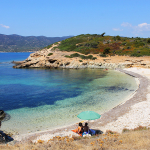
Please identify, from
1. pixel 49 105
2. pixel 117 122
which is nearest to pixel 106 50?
pixel 49 105

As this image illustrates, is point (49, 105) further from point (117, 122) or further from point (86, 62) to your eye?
point (86, 62)

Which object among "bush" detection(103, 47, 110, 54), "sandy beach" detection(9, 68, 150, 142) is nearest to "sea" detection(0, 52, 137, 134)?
"sandy beach" detection(9, 68, 150, 142)

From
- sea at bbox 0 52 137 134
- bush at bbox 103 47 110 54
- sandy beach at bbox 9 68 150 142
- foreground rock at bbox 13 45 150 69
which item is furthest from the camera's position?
bush at bbox 103 47 110 54

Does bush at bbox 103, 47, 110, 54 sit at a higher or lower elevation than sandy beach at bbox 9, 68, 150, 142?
higher

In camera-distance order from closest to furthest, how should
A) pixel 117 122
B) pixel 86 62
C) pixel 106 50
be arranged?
pixel 117 122 < pixel 86 62 < pixel 106 50

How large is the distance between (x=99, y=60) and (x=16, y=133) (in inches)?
1783

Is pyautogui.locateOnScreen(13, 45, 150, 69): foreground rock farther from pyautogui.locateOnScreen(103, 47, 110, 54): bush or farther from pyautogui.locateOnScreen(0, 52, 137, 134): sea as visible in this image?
pyautogui.locateOnScreen(0, 52, 137, 134): sea

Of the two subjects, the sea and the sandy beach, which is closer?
the sandy beach

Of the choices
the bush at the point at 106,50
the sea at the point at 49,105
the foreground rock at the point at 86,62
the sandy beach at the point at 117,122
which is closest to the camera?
the sandy beach at the point at 117,122

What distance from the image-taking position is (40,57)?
60281mm

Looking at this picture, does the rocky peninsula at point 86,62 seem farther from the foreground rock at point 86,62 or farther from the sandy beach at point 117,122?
the sandy beach at point 117,122

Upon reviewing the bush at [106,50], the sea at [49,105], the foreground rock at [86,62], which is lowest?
the sea at [49,105]

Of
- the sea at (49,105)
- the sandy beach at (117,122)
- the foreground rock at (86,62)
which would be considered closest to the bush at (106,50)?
the foreground rock at (86,62)

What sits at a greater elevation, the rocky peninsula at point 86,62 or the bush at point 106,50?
the bush at point 106,50
